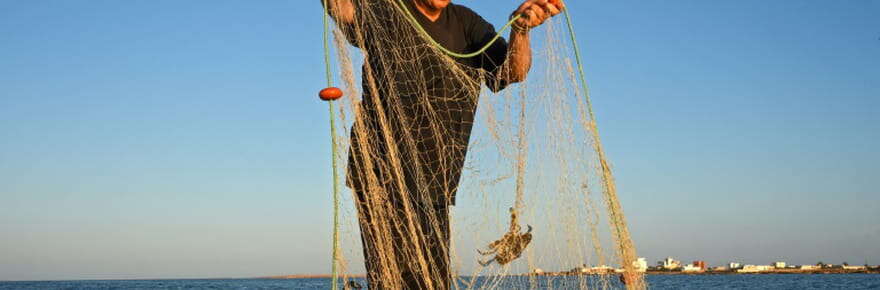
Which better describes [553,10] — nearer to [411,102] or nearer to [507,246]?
[411,102]

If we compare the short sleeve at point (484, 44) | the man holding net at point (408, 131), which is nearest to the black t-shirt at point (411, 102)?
the man holding net at point (408, 131)

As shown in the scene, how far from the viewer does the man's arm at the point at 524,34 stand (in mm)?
3303

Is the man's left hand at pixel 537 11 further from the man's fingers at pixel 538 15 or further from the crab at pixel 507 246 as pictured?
the crab at pixel 507 246

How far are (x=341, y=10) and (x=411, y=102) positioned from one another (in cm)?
48

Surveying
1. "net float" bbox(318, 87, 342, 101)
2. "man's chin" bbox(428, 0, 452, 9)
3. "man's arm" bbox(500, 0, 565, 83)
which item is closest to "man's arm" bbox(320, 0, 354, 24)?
"man's chin" bbox(428, 0, 452, 9)

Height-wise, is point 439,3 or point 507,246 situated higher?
point 439,3

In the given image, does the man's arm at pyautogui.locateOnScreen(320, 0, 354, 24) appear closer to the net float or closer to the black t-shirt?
the black t-shirt

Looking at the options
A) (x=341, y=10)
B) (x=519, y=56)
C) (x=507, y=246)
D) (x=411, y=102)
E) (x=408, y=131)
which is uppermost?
(x=341, y=10)

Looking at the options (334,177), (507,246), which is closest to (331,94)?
(334,177)

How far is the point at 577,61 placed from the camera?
337 cm

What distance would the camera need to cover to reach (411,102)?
3215mm

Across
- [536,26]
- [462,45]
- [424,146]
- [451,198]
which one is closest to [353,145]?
[424,146]

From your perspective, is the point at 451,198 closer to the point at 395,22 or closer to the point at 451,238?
the point at 451,238

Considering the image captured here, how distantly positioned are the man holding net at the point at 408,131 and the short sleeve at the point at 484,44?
174mm
